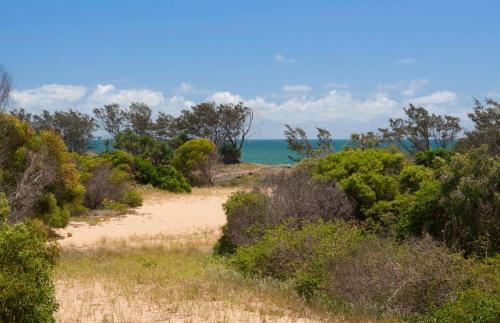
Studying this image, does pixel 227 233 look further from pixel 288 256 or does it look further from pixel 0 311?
pixel 0 311

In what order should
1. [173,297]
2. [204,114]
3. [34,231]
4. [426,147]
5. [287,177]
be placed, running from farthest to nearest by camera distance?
[204,114] < [426,147] < [287,177] < [173,297] < [34,231]

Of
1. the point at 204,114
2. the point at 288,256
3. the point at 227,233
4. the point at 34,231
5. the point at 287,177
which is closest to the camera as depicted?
the point at 34,231

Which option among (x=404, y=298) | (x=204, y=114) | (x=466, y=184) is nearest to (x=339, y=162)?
(x=466, y=184)

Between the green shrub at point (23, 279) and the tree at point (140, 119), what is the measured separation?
62854mm

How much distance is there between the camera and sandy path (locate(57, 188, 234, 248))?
829 inches

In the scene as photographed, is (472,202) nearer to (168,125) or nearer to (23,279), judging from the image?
(23,279)

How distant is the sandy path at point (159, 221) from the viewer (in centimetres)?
2106

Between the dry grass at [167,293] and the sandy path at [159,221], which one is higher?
the dry grass at [167,293]

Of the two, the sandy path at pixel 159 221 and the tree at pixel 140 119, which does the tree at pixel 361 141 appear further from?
the tree at pixel 140 119

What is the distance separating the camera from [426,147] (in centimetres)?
4841

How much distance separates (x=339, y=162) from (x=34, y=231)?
12304mm

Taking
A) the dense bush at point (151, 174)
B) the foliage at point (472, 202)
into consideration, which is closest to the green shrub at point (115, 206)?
the dense bush at point (151, 174)

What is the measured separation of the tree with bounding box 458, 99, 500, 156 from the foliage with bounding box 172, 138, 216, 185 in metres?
18.0

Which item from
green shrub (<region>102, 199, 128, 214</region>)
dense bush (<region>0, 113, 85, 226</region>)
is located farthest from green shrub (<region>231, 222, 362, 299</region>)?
green shrub (<region>102, 199, 128, 214</region>)
